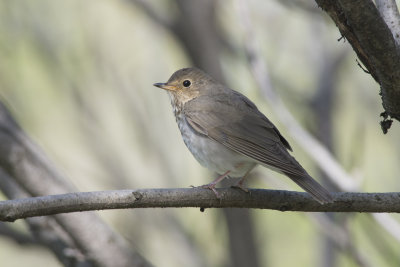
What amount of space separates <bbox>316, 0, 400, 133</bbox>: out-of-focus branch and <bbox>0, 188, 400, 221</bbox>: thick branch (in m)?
0.65

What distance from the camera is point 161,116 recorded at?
7766 millimetres

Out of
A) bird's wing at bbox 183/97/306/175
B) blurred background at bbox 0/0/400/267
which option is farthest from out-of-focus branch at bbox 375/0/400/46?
blurred background at bbox 0/0/400/267

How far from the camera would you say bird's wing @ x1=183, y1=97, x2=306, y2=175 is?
4531 mm

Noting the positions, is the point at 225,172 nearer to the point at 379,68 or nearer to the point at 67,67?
the point at 379,68

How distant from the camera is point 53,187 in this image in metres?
4.82

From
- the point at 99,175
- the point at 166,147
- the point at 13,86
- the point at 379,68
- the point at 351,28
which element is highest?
the point at 13,86

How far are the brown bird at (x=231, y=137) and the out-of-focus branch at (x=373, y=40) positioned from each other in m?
1.18

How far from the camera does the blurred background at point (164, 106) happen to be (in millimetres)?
6973

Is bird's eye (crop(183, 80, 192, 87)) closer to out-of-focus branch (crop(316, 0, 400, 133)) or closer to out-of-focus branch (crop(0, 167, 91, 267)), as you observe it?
out-of-focus branch (crop(0, 167, 91, 267))

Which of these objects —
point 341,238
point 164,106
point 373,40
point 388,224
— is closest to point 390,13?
point 373,40

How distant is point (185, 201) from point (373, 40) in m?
1.46

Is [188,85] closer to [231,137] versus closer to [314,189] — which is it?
[231,137]

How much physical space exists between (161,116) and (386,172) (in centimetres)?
349

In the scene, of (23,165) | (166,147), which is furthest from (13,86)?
(23,165)
